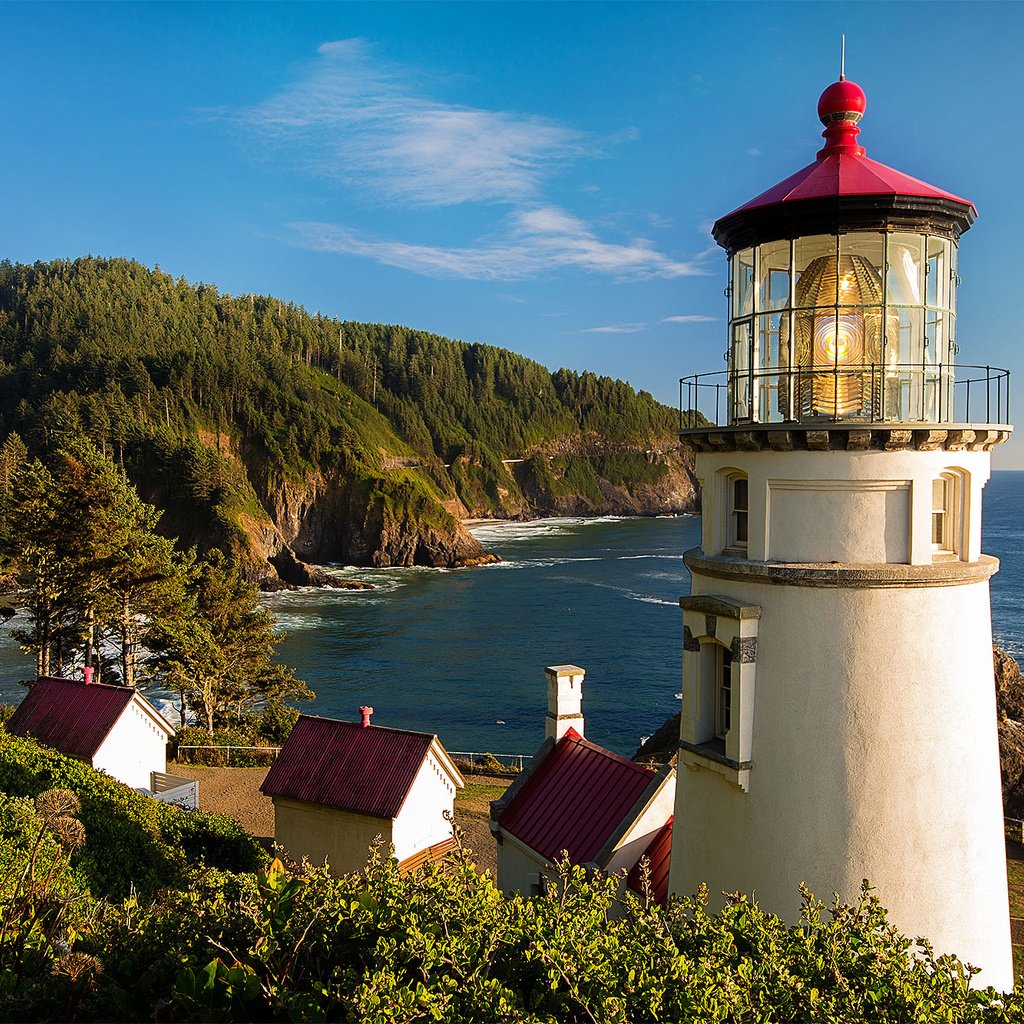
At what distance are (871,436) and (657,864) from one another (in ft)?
20.5

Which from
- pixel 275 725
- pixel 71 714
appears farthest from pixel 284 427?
pixel 71 714

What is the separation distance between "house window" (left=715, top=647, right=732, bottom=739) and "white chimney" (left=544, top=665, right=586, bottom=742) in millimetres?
5027

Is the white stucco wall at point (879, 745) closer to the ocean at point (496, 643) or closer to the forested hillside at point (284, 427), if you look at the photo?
the ocean at point (496, 643)

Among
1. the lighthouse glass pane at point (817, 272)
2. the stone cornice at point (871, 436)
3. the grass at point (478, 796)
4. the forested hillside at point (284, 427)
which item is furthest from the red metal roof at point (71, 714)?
the forested hillside at point (284, 427)

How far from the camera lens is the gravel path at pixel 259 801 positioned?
65.5ft

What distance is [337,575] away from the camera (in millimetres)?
91750

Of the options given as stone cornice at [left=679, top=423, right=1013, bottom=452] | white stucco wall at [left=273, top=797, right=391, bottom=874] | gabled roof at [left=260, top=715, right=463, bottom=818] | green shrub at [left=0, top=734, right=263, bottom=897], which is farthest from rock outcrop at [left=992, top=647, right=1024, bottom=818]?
green shrub at [left=0, top=734, right=263, bottom=897]

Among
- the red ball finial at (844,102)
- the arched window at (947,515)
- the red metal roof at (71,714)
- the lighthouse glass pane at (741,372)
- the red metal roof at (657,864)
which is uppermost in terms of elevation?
the red ball finial at (844,102)

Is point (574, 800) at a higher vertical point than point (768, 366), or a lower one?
lower

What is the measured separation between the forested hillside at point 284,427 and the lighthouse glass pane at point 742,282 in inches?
3135

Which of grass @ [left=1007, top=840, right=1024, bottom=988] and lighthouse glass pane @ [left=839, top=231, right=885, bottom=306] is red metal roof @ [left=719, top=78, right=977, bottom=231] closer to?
lighthouse glass pane @ [left=839, top=231, right=885, bottom=306]

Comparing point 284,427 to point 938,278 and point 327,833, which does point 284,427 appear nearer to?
point 327,833

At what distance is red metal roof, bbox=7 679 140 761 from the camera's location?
20.5 metres

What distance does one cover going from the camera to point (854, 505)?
6898mm
